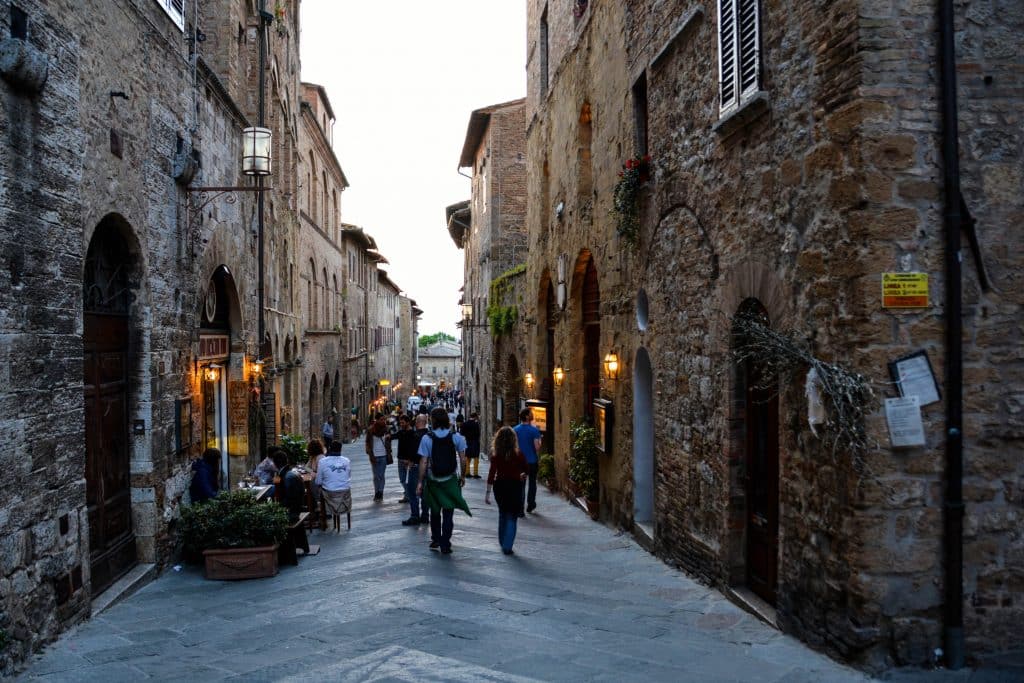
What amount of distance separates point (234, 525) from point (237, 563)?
37 centimetres

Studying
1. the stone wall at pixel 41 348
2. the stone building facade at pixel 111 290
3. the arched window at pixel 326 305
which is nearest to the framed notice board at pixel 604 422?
the stone building facade at pixel 111 290

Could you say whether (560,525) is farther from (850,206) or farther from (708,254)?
(850,206)

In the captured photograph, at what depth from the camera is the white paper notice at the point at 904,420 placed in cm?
483

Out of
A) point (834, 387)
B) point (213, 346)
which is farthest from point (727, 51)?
point (213, 346)

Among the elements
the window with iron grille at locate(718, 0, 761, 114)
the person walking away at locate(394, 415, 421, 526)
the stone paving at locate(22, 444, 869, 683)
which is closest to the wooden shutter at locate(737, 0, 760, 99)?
the window with iron grille at locate(718, 0, 761, 114)

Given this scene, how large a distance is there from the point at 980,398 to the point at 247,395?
403 inches

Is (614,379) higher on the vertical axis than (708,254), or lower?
lower

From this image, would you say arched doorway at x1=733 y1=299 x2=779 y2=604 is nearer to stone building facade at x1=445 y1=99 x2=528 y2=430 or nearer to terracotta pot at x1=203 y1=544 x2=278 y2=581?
terracotta pot at x1=203 y1=544 x2=278 y2=581

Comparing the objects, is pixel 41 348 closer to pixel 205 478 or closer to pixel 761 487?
pixel 205 478

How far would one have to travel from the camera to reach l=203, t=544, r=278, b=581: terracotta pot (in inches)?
304

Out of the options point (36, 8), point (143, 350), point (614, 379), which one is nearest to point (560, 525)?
point (614, 379)

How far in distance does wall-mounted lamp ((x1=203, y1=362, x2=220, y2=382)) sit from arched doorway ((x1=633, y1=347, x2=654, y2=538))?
5.36m

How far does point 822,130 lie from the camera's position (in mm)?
5254

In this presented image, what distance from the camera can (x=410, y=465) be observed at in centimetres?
1103
